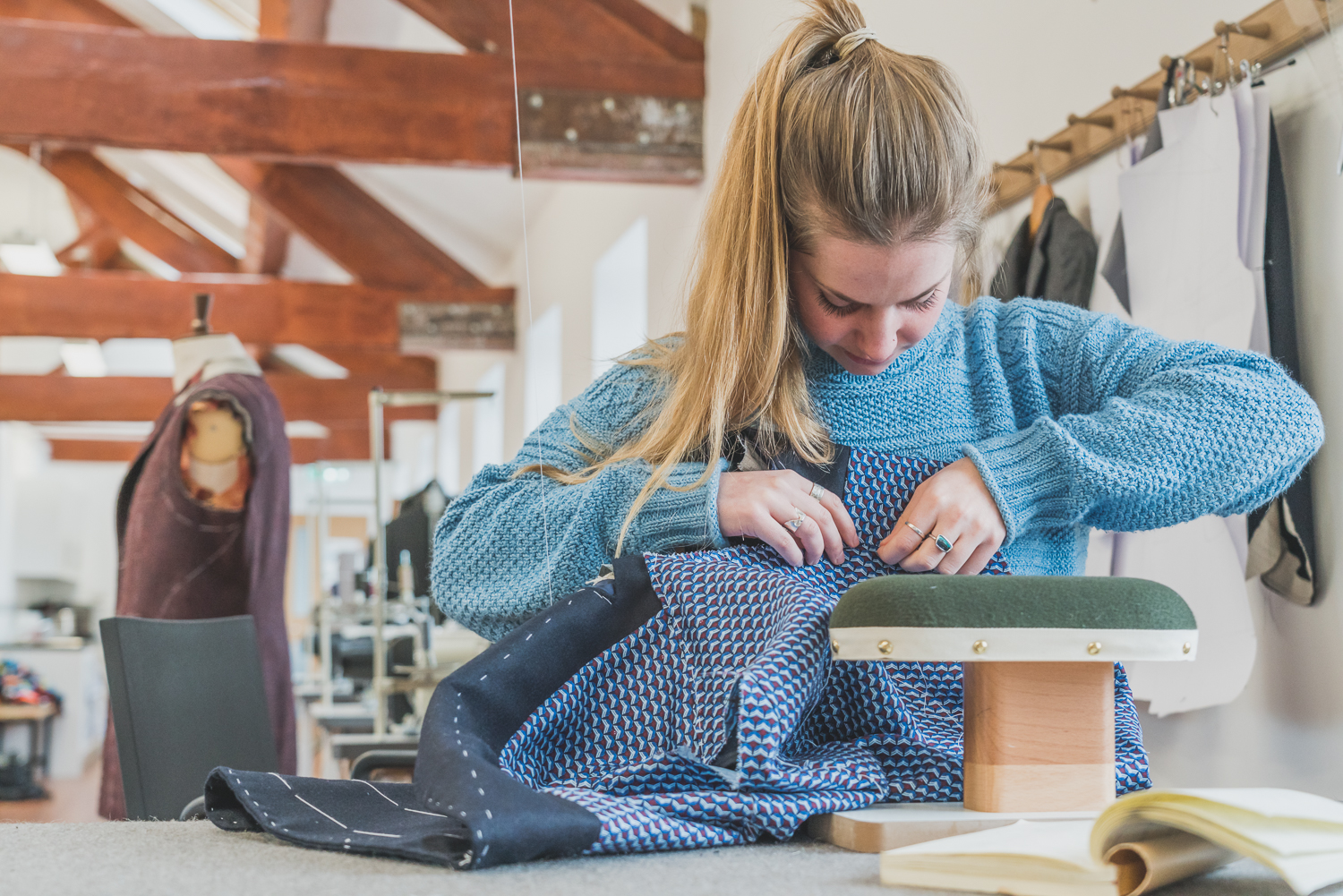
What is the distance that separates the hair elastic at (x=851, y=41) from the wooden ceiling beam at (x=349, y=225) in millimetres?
5449

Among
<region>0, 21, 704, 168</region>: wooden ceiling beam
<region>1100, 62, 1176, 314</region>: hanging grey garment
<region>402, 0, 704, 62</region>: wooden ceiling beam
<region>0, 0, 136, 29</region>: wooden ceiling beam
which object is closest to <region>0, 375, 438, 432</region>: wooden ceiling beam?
<region>0, 0, 136, 29</region>: wooden ceiling beam

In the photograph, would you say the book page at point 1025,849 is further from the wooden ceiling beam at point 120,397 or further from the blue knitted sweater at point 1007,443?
the wooden ceiling beam at point 120,397

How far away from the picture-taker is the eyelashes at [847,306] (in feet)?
2.79

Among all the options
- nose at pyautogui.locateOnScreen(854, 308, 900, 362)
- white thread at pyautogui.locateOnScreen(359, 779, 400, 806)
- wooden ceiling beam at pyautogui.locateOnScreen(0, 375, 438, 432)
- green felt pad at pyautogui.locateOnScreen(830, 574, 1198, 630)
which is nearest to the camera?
green felt pad at pyautogui.locateOnScreen(830, 574, 1198, 630)

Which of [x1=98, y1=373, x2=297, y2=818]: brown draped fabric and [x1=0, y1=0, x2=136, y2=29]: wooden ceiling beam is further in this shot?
[x1=0, y1=0, x2=136, y2=29]: wooden ceiling beam

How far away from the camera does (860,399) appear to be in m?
0.90

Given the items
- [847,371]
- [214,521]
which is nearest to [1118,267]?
[847,371]

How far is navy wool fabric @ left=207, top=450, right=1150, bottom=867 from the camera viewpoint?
626 millimetres

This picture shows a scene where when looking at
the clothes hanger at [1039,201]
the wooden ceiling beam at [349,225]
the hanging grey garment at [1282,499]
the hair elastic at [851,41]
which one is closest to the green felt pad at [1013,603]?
the hair elastic at [851,41]

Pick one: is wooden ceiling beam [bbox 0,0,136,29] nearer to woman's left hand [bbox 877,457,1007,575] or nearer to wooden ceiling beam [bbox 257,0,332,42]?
wooden ceiling beam [bbox 257,0,332,42]

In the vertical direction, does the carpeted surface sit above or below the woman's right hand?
below

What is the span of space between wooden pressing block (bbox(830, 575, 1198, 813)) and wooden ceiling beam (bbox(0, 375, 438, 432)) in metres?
8.60

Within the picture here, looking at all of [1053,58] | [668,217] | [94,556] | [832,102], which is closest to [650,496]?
[832,102]

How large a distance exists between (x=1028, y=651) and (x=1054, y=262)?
45.8 inches
